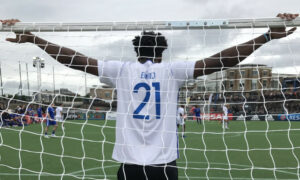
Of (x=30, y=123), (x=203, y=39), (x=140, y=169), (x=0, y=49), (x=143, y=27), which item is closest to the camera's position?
(x=140, y=169)

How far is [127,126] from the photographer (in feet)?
8.14

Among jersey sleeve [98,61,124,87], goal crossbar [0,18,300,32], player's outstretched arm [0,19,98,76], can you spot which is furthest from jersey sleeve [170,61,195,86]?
goal crossbar [0,18,300,32]

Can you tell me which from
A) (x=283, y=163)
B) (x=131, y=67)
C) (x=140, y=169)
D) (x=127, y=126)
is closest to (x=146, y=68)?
(x=131, y=67)

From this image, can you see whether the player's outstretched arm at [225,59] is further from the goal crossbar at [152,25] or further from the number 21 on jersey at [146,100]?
the goal crossbar at [152,25]

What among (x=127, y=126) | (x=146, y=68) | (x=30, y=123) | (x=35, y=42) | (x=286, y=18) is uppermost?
(x=286, y=18)

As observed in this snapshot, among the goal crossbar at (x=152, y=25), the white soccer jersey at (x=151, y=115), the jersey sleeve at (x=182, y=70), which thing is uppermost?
the goal crossbar at (x=152, y=25)

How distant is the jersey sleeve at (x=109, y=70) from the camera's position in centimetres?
256

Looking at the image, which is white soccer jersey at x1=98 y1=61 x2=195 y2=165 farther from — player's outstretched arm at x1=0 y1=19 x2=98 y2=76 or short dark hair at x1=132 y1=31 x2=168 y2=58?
player's outstretched arm at x1=0 y1=19 x2=98 y2=76

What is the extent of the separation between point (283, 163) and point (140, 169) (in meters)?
6.70

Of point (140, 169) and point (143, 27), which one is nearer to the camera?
point (140, 169)

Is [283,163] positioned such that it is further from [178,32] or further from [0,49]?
[0,49]

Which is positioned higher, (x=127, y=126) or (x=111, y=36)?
(x=111, y=36)

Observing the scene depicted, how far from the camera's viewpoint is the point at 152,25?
337cm

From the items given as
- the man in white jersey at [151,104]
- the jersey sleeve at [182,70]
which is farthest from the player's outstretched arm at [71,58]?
the jersey sleeve at [182,70]
